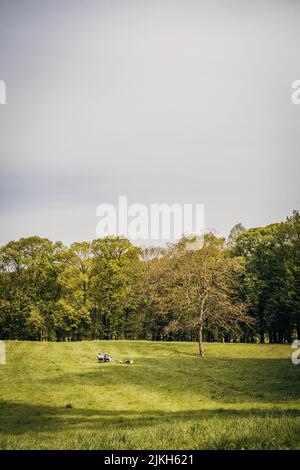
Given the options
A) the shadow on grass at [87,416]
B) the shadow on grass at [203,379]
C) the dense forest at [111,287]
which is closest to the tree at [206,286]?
the shadow on grass at [203,379]

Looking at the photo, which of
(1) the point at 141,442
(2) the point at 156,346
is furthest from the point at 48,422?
(2) the point at 156,346

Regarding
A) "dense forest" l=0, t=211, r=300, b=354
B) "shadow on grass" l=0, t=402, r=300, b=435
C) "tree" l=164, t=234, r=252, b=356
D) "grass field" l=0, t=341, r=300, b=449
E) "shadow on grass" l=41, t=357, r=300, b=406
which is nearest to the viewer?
"grass field" l=0, t=341, r=300, b=449

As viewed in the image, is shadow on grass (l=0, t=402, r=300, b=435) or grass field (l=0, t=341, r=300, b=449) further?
shadow on grass (l=0, t=402, r=300, b=435)

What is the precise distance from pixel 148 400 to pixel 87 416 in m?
4.78

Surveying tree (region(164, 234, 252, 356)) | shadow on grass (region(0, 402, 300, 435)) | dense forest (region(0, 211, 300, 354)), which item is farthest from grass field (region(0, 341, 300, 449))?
dense forest (region(0, 211, 300, 354))

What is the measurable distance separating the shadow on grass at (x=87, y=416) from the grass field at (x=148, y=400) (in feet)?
0.16

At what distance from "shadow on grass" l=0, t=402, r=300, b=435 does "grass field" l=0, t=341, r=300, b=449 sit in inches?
1.9

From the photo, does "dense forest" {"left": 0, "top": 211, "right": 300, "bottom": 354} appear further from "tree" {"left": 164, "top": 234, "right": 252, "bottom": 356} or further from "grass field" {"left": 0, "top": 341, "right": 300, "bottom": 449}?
"grass field" {"left": 0, "top": 341, "right": 300, "bottom": 449}

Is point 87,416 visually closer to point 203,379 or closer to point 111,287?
point 203,379

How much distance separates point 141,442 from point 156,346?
125 feet

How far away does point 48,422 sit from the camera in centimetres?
1792

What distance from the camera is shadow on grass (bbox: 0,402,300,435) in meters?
16.6

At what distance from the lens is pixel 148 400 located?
2253 cm
